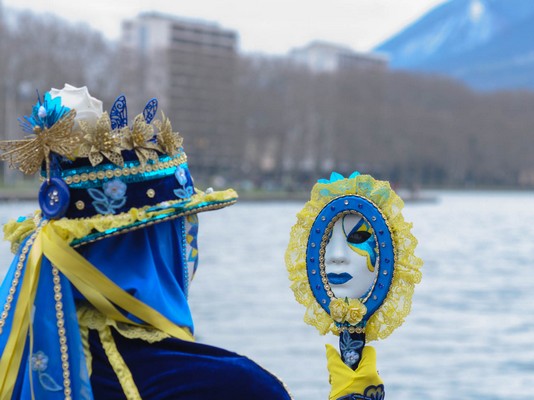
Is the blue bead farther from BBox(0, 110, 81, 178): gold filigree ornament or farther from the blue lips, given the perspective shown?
the blue lips

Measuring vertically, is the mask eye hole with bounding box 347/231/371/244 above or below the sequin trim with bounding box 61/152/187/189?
below

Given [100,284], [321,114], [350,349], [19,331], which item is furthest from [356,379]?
[321,114]

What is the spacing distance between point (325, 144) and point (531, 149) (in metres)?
26.5

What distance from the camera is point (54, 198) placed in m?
1.83

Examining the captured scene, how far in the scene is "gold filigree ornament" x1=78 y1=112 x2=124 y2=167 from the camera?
186cm

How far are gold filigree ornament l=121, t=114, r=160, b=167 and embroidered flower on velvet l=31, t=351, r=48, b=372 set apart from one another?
393 millimetres

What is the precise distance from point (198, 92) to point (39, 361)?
68.8 m

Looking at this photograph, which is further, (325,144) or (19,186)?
(325,144)

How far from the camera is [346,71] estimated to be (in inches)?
3103

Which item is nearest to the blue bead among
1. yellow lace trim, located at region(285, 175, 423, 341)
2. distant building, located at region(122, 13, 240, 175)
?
yellow lace trim, located at region(285, 175, 423, 341)

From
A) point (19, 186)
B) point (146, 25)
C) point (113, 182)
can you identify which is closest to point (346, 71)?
point (146, 25)

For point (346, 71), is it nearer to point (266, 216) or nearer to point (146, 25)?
point (146, 25)

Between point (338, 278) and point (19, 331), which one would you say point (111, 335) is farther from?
point (338, 278)

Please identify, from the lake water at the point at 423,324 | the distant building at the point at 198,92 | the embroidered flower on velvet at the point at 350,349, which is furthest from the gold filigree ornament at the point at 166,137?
the distant building at the point at 198,92
